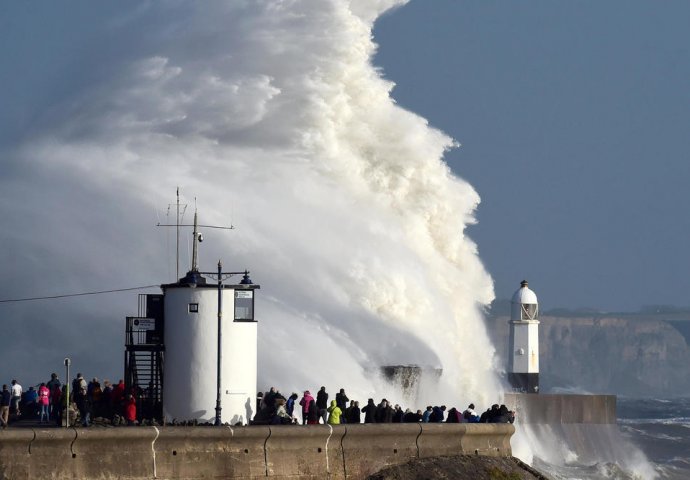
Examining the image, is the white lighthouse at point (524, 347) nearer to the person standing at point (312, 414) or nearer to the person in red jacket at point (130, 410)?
the person standing at point (312, 414)

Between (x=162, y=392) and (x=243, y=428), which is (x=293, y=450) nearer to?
(x=243, y=428)

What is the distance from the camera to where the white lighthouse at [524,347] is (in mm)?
43781

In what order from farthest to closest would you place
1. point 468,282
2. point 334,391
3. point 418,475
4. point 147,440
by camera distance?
point 468,282
point 334,391
point 418,475
point 147,440

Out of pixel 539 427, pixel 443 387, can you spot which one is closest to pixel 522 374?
pixel 539 427

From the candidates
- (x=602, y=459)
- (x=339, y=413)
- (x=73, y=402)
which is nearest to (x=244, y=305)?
(x=339, y=413)

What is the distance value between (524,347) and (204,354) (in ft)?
80.1

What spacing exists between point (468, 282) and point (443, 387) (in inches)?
351

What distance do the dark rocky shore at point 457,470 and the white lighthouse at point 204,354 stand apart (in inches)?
90.1

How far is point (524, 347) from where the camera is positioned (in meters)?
44.0

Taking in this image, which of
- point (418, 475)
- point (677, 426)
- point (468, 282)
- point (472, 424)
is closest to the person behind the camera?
point (418, 475)

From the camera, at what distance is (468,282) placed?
157 ft

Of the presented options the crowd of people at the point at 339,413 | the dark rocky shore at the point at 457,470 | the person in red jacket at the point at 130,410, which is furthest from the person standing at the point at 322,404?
the person in red jacket at the point at 130,410

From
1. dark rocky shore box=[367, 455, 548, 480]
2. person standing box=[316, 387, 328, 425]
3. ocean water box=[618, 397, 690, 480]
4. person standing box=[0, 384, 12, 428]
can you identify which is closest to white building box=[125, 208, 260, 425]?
person standing box=[316, 387, 328, 425]

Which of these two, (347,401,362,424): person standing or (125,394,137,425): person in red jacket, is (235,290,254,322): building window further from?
(347,401,362,424): person standing
